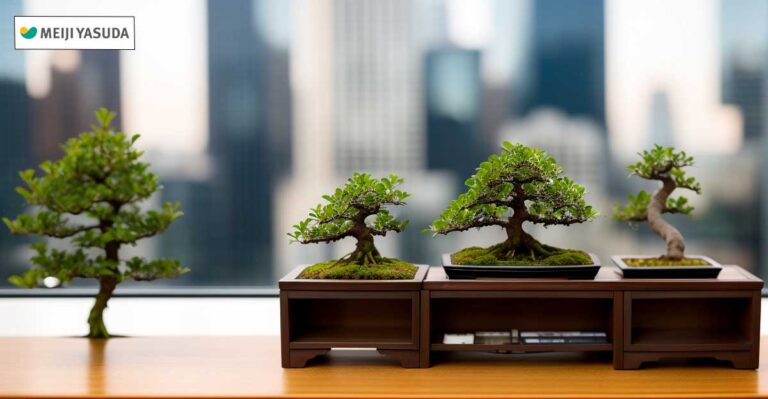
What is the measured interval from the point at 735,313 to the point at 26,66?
2930mm

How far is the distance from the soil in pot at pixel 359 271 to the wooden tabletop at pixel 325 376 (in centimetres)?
29

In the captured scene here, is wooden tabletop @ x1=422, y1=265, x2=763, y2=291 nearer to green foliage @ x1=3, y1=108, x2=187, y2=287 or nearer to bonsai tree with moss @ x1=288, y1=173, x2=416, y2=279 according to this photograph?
bonsai tree with moss @ x1=288, y1=173, x2=416, y2=279

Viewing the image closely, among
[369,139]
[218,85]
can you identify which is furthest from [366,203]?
[218,85]

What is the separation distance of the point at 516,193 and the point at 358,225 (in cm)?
53

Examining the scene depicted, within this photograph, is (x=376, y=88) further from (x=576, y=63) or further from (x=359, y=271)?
(x=359, y=271)

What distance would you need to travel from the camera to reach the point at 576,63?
3.41m

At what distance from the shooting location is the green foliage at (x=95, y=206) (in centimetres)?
274

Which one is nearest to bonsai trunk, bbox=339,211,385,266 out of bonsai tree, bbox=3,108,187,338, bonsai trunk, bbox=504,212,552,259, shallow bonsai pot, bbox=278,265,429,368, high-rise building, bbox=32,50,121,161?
shallow bonsai pot, bbox=278,265,429,368

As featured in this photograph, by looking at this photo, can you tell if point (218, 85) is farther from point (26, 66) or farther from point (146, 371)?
point (146, 371)

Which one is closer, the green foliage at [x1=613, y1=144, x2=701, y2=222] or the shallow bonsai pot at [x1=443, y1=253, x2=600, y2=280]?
the shallow bonsai pot at [x1=443, y1=253, x2=600, y2=280]

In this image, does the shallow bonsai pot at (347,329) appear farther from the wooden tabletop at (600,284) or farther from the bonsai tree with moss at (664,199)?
the bonsai tree with moss at (664,199)

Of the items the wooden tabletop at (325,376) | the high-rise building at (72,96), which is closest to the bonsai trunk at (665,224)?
the wooden tabletop at (325,376)

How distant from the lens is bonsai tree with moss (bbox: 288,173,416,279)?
8.80ft

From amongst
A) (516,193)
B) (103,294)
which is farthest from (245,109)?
(516,193)
